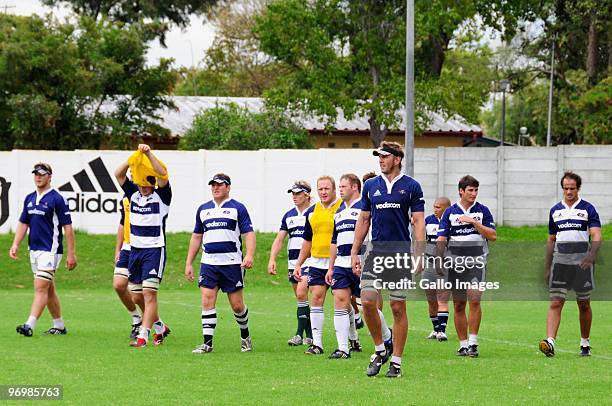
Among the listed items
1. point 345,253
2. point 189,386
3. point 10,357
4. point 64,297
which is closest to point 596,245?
point 345,253

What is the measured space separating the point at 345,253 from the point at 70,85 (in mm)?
30361

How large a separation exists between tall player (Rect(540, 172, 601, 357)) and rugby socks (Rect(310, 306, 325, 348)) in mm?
2681

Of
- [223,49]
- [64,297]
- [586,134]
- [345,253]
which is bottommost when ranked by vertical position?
[64,297]

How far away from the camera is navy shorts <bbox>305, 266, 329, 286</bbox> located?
1469cm

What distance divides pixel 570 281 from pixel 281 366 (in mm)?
3833

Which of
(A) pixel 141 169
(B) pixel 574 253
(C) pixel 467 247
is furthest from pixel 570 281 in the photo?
(A) pixel 141 169

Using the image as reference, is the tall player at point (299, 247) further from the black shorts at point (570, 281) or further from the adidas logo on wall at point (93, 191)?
the adidas logo on wall at point (93, 191)

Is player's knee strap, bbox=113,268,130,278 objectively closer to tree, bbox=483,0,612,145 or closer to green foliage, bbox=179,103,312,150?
green foliage, bbox=179,103,312,150

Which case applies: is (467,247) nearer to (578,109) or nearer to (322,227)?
(322,227)

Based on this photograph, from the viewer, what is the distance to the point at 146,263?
1520 centimetres

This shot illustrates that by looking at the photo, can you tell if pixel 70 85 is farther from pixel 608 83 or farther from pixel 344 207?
pixel 344 207

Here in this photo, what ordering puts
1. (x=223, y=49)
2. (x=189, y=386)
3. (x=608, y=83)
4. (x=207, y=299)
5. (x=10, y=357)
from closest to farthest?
(x=189, y=386), (x=10, y=357), (x=207, y=299), (x=608, y=83), (x=223, y=49)

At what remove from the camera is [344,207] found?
14.2 metres

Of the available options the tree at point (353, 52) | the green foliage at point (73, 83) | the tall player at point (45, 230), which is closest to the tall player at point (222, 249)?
the tall player at point (45, 230)
